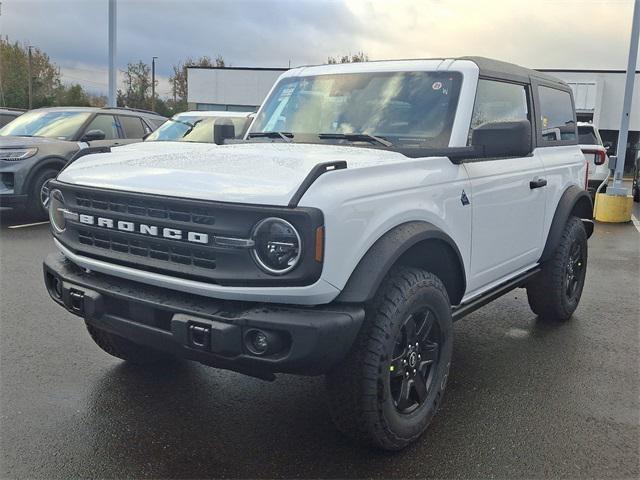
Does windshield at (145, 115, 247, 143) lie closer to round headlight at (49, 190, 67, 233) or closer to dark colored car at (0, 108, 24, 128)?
dark colored car at (0, 108, 24, 128)

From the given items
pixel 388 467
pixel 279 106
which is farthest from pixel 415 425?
pixel 279 106

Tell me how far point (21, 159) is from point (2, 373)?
19.4 ft

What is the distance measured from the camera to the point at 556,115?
500cm

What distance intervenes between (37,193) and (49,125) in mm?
1478

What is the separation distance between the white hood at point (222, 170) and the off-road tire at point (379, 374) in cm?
61

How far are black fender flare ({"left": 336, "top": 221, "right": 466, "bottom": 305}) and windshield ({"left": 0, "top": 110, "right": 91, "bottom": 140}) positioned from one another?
798 centimetres

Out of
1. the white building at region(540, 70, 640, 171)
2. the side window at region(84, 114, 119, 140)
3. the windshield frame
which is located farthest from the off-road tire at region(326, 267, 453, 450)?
the white building at region(540, 70, 640, 171)

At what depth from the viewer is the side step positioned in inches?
139

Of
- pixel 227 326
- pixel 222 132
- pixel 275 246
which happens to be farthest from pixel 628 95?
pixel 227 326

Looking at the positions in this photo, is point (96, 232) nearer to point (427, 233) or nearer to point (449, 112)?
point (427, 233)

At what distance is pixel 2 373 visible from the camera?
3.74 m

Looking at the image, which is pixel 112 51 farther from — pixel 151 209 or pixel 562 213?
pixel 151 209

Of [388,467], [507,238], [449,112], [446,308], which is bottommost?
[388,467]

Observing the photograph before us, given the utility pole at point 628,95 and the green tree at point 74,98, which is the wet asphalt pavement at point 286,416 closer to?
the utility pole at point 628,95
